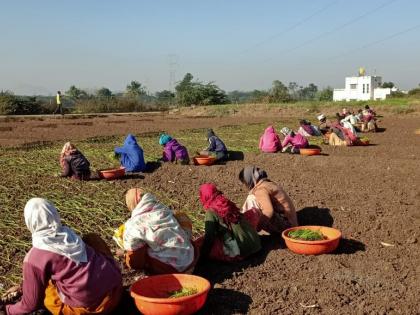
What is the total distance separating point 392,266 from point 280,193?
1512 mm

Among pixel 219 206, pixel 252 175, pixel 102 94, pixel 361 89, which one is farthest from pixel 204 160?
pixel 361 89

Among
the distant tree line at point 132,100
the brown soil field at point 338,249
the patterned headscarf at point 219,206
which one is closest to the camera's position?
the brown soil field at point 338,249

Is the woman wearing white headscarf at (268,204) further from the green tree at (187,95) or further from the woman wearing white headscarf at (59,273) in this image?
the green tree at (187,95)

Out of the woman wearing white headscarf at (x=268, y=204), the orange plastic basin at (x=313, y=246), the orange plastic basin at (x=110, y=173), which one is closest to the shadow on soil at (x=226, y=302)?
the orange plastic basin at (x=313, y=246)

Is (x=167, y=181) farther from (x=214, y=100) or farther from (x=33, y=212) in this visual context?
(x=214, y=100)

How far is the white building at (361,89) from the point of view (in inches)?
3073

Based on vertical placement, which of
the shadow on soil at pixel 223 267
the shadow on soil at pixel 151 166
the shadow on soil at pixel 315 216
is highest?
the shadow on soil at pixel 151 166

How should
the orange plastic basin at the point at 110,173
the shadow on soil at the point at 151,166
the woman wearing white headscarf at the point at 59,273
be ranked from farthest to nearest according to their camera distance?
the shadow on soil at the point at 151,166
the orange plastic basin at the point at 110,173
the woman wearing white headscarf at the point at 59,273

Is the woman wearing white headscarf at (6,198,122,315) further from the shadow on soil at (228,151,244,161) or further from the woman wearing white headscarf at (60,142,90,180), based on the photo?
the shadow on soil at (228,151,244,161)

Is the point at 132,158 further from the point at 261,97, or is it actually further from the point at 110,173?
the point at 261,97

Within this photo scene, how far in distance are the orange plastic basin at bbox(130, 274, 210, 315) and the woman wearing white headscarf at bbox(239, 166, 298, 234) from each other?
1.67 m

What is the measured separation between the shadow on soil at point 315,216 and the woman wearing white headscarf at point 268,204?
32.2 inches

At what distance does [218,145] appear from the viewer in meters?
11.3

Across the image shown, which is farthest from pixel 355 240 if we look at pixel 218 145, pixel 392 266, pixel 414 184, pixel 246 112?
pixel 246 112
